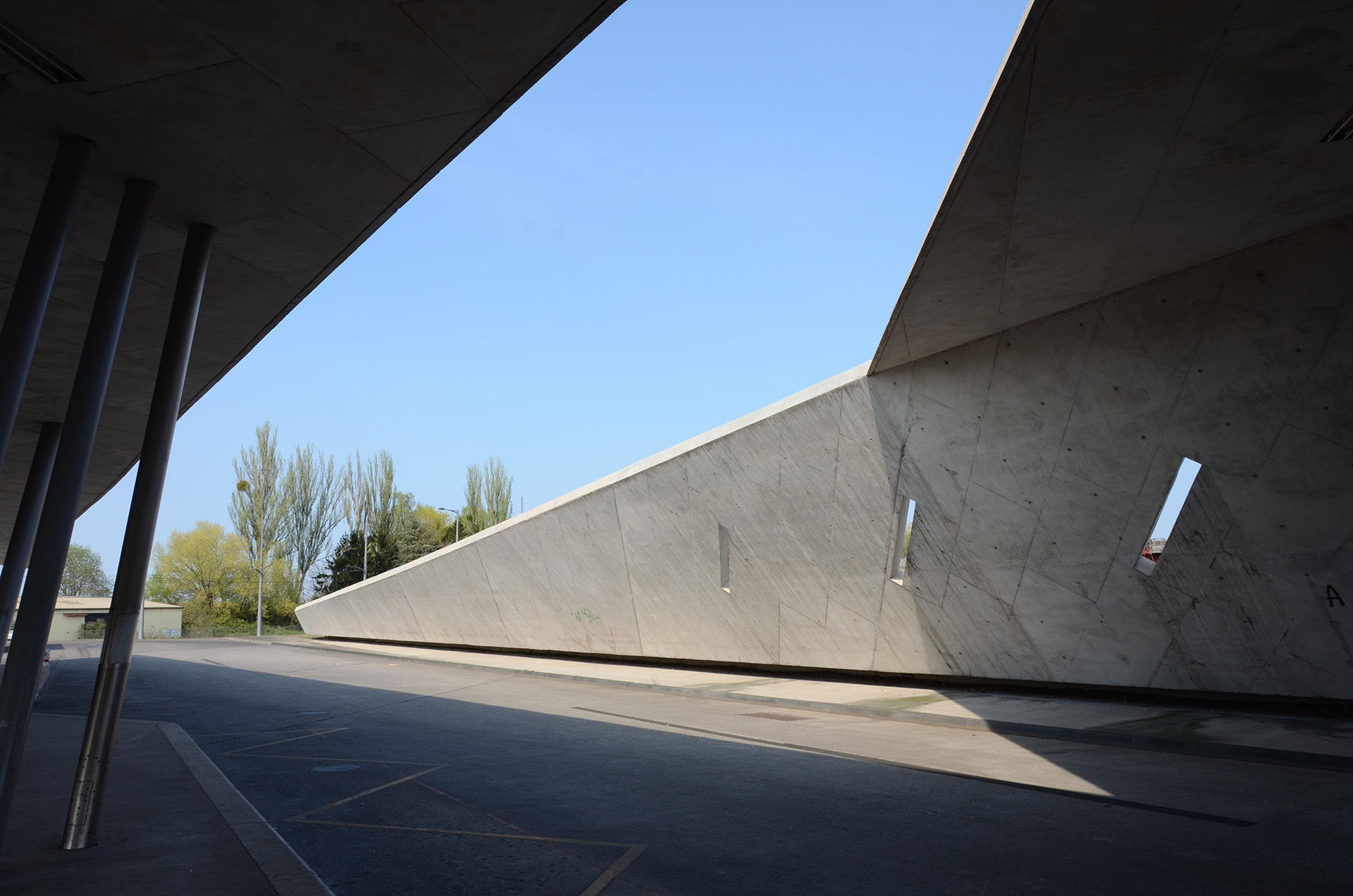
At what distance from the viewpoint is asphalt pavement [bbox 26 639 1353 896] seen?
4891mm

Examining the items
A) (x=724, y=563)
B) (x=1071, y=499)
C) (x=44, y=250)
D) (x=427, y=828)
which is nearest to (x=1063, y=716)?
(x=1071, y=499)

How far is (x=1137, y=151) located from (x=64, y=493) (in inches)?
348

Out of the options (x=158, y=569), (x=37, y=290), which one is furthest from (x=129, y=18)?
(x=158, y=569)

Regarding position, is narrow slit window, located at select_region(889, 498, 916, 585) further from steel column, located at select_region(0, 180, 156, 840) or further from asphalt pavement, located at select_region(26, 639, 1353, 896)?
steel column, located at select_region(0, 180, 156, 840)

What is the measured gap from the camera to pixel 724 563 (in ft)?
59.0

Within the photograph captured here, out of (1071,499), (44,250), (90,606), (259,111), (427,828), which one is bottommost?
(427,828)

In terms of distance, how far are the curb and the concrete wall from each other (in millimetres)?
10388

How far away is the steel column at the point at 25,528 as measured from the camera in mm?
5770

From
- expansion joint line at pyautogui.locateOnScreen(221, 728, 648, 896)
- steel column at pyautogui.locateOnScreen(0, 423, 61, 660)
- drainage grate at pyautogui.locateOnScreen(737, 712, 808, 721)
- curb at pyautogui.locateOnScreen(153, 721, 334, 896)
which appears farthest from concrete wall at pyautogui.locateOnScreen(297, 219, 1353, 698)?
steel column at pyautogui.locateOnScreen(0, 423, 61, 660)

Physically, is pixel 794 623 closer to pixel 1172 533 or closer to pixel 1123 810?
pixel 1172 533

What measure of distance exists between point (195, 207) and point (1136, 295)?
10.6 meters

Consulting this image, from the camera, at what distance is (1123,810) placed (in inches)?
252

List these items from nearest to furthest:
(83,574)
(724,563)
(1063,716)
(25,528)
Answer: (25,528), (1063,716), (724,563), (83,574)

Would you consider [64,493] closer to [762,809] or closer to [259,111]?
[259,111]
